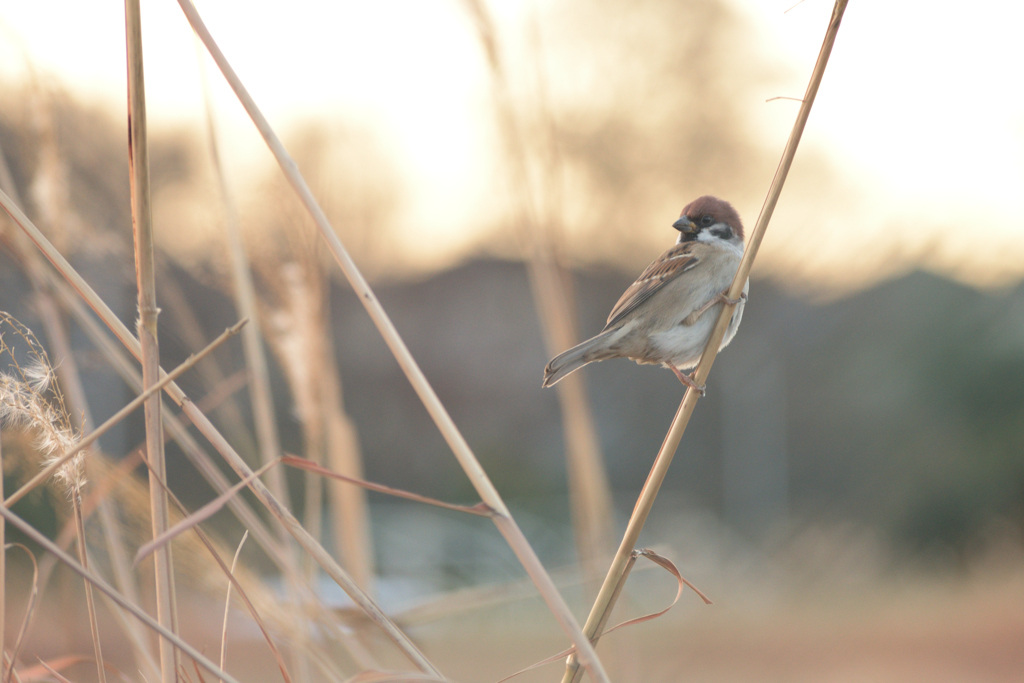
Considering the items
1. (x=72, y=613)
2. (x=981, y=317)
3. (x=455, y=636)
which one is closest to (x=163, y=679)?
(x=72, y=613)

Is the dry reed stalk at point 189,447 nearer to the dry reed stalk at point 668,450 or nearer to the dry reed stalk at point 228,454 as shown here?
the dry reed stalk at point 228,454

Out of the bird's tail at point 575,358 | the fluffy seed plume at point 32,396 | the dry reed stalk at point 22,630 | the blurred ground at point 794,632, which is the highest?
the fluffy seed plume at point 32,396

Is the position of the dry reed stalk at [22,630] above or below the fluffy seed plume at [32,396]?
below

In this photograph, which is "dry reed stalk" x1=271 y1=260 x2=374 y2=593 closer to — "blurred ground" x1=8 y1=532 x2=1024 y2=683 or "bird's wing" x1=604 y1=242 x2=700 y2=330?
"bird's wing" x1=604 y1=242 x2=700 y2=330

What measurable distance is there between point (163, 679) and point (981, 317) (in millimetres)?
9335

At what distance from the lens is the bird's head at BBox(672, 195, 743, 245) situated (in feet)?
5.83

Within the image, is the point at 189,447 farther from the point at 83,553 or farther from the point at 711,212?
the point at 711,212

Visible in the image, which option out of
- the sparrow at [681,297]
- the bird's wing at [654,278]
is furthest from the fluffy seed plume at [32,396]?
the bird's wing at [654,278]

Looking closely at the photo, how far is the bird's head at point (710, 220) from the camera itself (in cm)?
178

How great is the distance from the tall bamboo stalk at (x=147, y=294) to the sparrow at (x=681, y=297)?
890mm

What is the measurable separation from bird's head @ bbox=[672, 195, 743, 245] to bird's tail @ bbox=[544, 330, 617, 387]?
39 centimetres

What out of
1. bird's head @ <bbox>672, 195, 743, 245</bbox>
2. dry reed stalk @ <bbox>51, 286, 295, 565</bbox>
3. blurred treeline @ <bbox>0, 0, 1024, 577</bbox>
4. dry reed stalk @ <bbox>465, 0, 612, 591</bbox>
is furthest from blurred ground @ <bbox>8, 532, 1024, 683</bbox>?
dry reed stalk @ <bbox>51, 286, 295, 565</bbox>

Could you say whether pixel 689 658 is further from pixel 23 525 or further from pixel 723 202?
pixel 23 525

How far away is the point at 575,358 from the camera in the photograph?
1427mm
